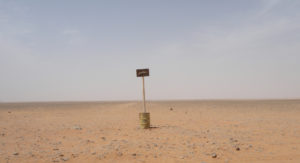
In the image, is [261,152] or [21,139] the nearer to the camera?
[261,152]

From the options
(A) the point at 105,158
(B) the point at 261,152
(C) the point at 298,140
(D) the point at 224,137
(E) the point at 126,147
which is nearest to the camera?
(A) the point at 105,158

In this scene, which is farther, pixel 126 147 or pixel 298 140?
pixel 298 140

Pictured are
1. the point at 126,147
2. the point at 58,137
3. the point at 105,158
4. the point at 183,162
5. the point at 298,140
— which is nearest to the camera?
the point at 183,162

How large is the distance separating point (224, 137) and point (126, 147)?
15.1ft

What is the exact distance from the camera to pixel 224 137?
10.5m

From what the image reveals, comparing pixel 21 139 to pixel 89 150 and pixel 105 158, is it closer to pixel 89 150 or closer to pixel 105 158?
pixel 89 150

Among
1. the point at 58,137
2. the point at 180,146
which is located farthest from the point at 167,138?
the point at 58,137

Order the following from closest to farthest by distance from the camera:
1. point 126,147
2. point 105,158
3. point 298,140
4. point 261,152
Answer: point 105,158 < point 261,152 < point 126,147 < point 298,140

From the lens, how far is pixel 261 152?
26.0 ft

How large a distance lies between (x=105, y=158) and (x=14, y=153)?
335 centimetres

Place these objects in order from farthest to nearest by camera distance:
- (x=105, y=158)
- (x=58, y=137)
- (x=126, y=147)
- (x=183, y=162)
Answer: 1. (x=58, y=137)
2. (x=126, y=147)
3. (x=105, y=158)
4. (x=183, y=162)

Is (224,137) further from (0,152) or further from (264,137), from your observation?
(0,152)

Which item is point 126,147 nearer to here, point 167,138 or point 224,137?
point 167,138

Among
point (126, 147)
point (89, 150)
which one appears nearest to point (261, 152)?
point (126, 147)
